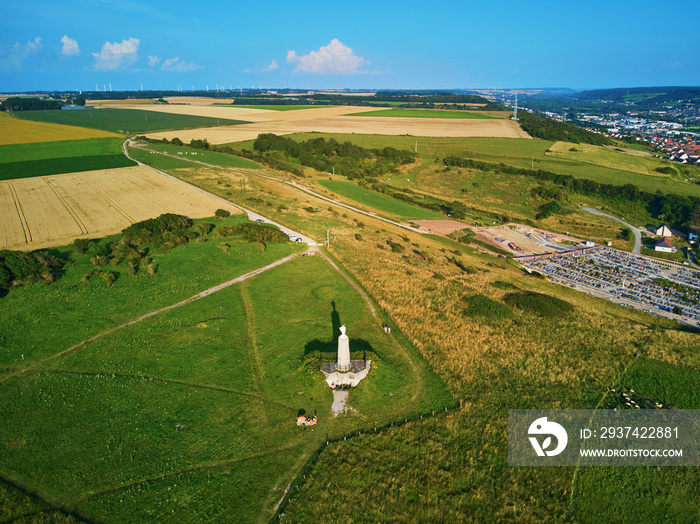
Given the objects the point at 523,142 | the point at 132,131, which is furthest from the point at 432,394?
the point at 132,131

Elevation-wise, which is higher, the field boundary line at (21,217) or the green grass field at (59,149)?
the green grass field at (59,149)

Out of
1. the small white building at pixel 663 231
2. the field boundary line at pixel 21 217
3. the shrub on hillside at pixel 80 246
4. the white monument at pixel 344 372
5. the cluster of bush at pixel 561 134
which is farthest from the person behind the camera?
the cluster of bush at pixel 561 134

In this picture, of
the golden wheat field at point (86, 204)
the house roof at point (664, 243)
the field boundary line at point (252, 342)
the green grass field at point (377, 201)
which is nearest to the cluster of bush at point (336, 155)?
the green grass field at point (377, 201)

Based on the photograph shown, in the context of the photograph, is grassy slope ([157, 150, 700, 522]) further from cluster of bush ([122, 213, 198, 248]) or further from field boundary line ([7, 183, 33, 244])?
field boundary line ([7, 183, 33, 244])

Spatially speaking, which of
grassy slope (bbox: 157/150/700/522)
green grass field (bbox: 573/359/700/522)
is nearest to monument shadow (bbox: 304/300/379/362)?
grassy slope (bbox: 157/150/700/522)

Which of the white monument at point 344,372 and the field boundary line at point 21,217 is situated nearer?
the white monument at point 344,372

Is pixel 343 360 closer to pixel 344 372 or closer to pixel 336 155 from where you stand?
pixel 344 372

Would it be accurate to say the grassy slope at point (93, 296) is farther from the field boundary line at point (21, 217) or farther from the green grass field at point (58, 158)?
the green grass field at point (58, 158)
